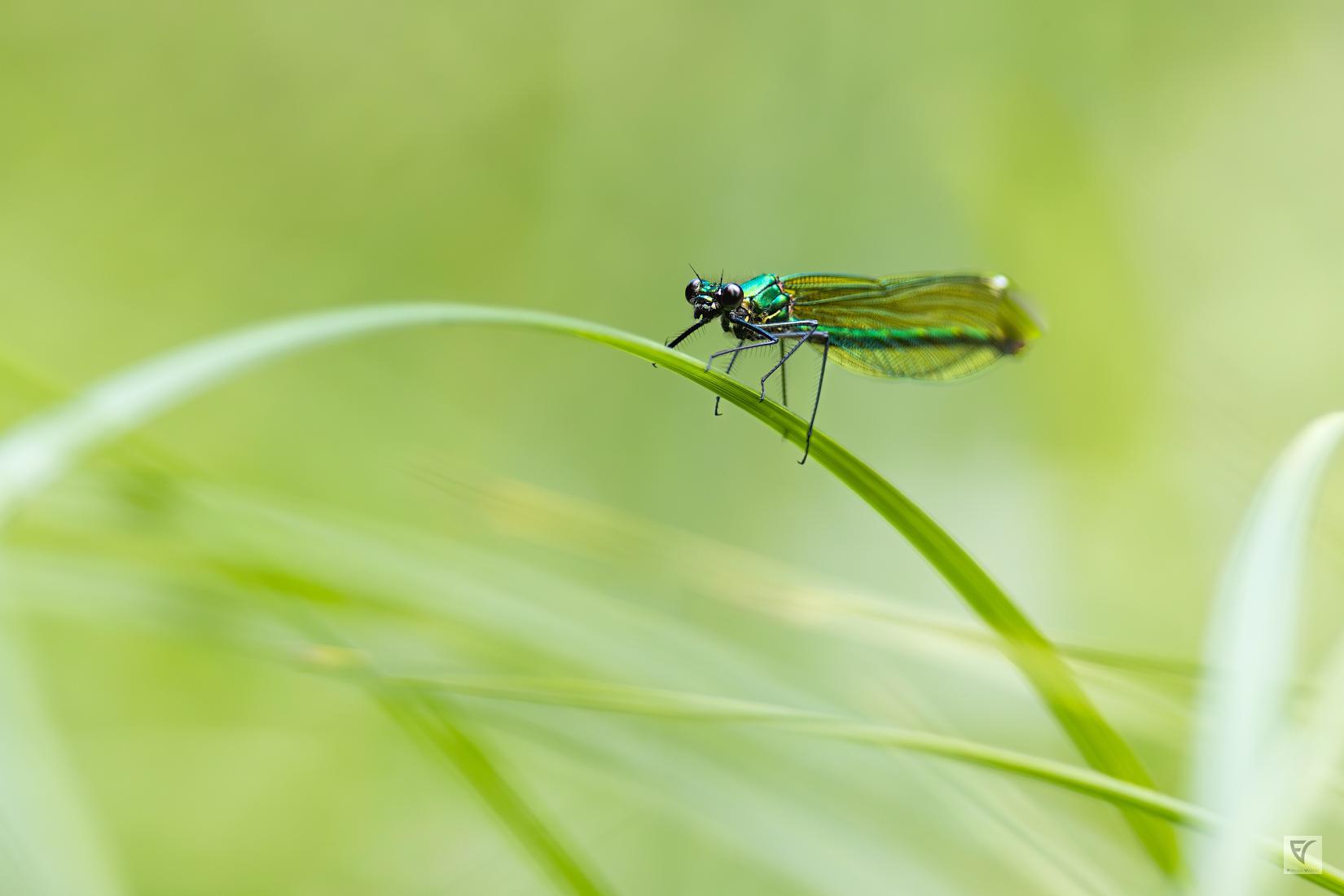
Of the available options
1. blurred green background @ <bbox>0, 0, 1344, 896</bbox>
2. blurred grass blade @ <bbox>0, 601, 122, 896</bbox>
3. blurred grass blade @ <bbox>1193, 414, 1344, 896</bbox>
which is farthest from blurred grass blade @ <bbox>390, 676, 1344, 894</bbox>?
blurred grass blade @ <bbox>0, 601, 122, 896</bbox>

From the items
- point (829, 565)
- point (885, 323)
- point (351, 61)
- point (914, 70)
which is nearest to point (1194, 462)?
point (829, 565)

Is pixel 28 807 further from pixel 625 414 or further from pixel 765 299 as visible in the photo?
pixel 625 414

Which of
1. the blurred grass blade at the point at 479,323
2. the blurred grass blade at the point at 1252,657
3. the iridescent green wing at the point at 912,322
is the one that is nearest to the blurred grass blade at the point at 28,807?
the blurred grass blade at the point at 479,323

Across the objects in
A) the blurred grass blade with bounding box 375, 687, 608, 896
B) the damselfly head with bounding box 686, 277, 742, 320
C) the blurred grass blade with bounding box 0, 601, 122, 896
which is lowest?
the blurred grass blade with bounding box 0, 601, 122, 896

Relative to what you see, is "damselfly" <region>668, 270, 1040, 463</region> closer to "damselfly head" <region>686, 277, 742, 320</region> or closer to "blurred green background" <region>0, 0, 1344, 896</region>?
"damselfly head" <region>686, 277, 742, 320</region>

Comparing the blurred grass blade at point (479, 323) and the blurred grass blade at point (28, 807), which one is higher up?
the blurred grass blade at point (479, 323)

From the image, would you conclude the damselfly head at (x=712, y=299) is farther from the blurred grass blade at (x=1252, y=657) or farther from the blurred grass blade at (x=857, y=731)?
the blurred grass blade at (x=1252, y=657)
